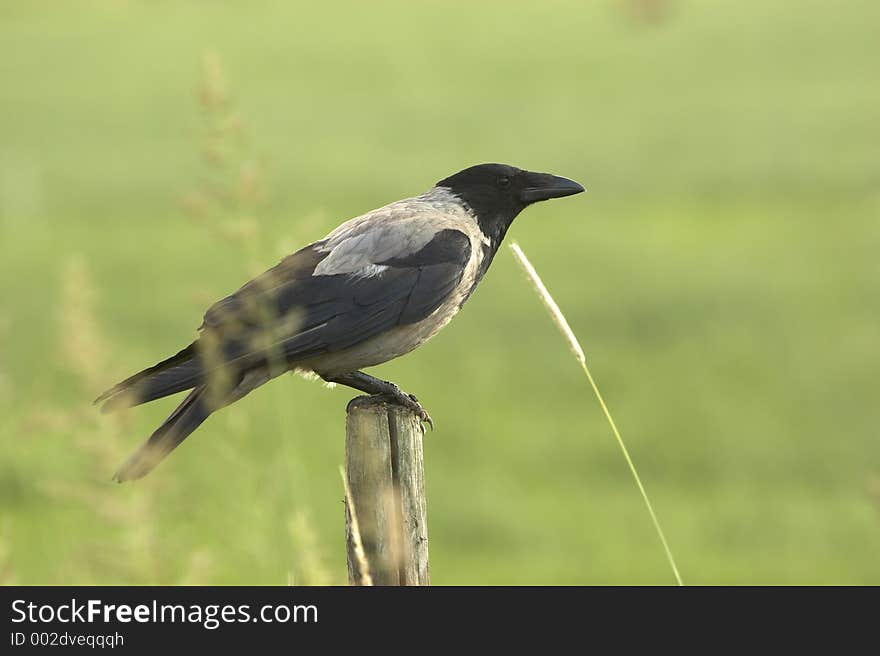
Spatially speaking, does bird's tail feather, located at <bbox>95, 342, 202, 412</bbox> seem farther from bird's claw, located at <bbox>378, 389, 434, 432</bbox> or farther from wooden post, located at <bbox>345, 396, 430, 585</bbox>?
bird's claw, located at <bbox>378, 389, 434, 432</bbox>

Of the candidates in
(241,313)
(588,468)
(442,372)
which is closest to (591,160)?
(442,372)

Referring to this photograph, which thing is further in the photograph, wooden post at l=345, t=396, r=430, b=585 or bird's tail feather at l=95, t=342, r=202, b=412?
bird's tail feather at l=95, t=342, r=202, b=412

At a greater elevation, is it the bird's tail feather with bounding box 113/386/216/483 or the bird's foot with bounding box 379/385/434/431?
the bird's foot with bounding box 379/385/434/431

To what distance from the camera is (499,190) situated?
575 centimetres

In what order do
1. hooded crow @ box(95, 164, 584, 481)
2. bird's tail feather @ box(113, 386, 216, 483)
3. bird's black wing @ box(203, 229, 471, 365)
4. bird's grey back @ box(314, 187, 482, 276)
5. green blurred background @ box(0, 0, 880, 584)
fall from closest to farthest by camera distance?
bird's tail feather @ box(113, 386, 216, 483) < hooded crow @ box(95, 164, 584, 481) < bird's black wing @ box(203, 229, 471, 365) < bird's grey back @ box(314, 187, 482, 276) < green blurred background @ box(0, 0, 880, 584)

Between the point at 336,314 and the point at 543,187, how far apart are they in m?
1.29

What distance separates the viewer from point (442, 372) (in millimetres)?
13688

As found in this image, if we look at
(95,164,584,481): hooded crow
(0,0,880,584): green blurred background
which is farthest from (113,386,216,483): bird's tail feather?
(0,0,880,584): green blurred background

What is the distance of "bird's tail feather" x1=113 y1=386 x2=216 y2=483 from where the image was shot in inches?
167

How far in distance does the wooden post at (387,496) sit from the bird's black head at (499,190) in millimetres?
1639

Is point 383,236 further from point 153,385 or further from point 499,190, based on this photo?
point 153,385

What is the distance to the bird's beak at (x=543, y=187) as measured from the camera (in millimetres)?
5652

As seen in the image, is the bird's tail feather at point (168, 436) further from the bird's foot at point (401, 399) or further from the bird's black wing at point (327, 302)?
the bird's foot at point (401, 399)

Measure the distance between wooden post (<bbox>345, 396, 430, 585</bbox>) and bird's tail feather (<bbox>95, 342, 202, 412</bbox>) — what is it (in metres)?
0.52
